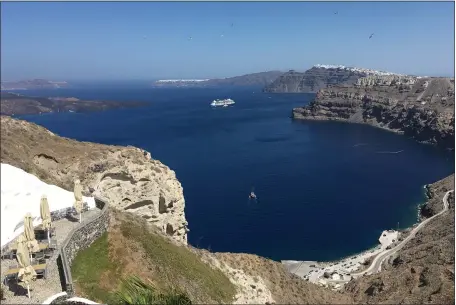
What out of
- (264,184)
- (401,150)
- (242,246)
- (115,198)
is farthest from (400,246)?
(401,150)

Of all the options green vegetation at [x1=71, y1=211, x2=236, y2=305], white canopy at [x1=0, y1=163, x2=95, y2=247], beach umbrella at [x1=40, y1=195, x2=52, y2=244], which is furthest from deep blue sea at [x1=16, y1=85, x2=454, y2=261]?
beach umbrella at [x1=40, y1=195, x2=52, y2=244]

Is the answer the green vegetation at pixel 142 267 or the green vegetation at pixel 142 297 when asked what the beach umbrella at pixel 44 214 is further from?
the green vegetation at pixel 142 297

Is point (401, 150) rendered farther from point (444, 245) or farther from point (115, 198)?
point (115, 198)

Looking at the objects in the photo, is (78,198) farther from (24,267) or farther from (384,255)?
(384,255)

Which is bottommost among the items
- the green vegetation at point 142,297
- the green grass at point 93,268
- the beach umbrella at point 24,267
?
the green grass at point 93,268

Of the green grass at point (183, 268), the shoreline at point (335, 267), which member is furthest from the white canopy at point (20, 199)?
the shoreline at point (335, 267)

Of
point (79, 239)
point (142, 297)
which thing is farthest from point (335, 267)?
point (142, 297)
